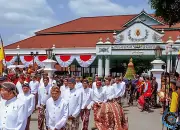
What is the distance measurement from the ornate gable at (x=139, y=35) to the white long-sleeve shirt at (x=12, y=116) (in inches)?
898

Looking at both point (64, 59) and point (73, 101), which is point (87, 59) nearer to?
point (64, 59)

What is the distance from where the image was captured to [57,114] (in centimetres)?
574

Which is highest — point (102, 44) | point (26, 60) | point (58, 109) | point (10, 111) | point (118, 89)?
point (102, 44)

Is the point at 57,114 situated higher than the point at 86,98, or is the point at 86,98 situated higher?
the point at 57,114

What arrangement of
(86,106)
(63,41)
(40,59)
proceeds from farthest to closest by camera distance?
1. (63,41)
2. (40,59)
3. (86,106)

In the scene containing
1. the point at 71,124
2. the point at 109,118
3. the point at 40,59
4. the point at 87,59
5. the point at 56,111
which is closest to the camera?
the point at 109,118

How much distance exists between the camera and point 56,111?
5.74 m

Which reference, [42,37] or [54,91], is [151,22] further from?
[54,91]

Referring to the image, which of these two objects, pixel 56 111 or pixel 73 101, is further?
pixel 73 101

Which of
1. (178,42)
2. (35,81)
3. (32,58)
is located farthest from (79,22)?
(35,81)

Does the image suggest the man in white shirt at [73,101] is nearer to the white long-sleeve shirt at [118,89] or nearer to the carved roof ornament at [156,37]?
the white long-sleeve shirt at [118,89]

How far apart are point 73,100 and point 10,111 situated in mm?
3088

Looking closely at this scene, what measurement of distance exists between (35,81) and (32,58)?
1738cm

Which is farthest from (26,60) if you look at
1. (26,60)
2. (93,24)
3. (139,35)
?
(139,35)
